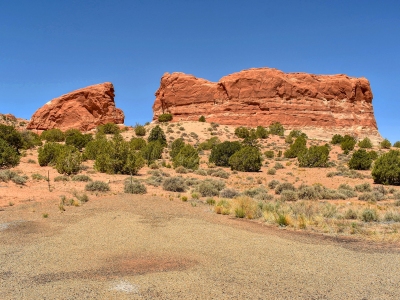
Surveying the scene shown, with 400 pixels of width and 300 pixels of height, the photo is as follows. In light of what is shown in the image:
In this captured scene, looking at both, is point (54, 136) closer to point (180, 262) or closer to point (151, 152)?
point (151, 152)

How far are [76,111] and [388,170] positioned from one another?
56.1m

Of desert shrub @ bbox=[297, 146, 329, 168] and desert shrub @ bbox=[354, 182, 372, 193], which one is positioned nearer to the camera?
desert shrub @ bbox=[354, 182, 372, 193]

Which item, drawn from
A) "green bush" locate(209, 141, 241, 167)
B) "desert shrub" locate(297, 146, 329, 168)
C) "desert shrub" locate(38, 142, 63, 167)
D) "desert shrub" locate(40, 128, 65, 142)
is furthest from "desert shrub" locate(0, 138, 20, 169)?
"desert shrub" locate(40, 128, 65, 142)

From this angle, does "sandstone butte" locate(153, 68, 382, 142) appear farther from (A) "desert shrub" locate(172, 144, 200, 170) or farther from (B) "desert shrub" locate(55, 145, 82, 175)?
(B) "desert shrub" locate(55, 145, 82, 175)

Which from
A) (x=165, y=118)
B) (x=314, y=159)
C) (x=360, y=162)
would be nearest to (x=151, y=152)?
(x=314, y=159)

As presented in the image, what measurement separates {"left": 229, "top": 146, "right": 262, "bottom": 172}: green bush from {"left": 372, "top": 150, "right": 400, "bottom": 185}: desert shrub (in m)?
9.37

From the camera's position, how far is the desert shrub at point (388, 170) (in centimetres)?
2254

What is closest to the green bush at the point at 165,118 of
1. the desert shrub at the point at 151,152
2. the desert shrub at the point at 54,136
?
the desert shrub at the point at 54,136

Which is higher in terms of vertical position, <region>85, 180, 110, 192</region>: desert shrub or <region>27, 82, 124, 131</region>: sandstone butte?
<region>27, 82, 124, 131</region>: sandstone butte

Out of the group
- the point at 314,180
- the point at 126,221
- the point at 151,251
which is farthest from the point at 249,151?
the point at 151,251

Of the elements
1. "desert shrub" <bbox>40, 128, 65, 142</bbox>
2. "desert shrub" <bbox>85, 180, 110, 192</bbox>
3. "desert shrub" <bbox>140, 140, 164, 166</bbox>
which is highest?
"desert shrub" <bbox>40, 128, 65, 142</bbox>

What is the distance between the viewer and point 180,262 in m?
6.42

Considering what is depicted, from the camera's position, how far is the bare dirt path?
16.5ft

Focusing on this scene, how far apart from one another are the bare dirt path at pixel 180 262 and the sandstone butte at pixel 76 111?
57405 mm
